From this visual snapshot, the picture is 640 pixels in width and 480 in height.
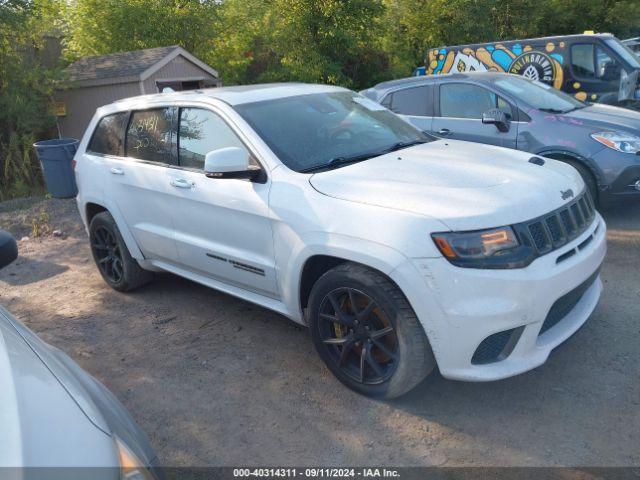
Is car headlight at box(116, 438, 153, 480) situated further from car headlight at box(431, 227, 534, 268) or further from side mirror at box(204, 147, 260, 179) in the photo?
side mirror at box(204, 147, 260, 179)

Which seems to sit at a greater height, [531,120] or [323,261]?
[531,120]

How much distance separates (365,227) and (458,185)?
0.60 m

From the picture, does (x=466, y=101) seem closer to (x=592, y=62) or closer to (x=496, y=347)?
(x=592, y=62)

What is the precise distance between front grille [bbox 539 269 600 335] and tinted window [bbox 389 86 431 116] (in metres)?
4.53

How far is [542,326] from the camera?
309 cm

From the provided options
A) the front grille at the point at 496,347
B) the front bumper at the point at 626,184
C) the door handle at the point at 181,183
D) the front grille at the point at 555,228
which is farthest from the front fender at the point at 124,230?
the front bumper at the point at 626,184

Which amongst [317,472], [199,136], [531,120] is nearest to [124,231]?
[199,136]

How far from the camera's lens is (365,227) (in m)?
3.10

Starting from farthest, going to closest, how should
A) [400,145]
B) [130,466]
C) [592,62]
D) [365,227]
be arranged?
[592,62], [400,145], [365,227], [130,466]

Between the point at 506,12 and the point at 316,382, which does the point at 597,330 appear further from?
the point at 506,12

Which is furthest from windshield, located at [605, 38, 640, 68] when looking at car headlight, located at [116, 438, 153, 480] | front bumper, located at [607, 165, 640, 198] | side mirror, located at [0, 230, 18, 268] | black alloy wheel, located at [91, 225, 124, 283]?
car headlight, located at [116, 438, 153, 480]

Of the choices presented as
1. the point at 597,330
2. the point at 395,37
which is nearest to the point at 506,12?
the point at 395,37

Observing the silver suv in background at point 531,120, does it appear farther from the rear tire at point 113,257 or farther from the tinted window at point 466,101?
the rear tire at point 113,257

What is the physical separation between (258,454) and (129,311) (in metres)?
2.44
